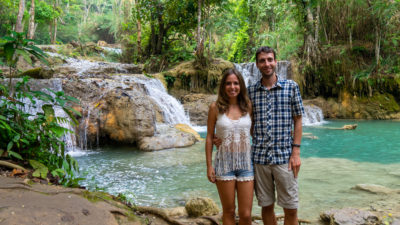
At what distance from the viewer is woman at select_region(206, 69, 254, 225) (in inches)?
88.2

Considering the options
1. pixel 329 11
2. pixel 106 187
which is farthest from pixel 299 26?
pixel 106 187

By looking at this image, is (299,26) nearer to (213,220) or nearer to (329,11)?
(329,11)

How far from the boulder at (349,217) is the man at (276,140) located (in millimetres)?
1104

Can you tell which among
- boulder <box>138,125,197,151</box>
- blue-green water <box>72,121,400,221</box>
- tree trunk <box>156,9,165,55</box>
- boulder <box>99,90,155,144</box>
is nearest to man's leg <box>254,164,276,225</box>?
blue-green water <box>72,121,400,221</box>

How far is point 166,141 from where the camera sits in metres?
8.04

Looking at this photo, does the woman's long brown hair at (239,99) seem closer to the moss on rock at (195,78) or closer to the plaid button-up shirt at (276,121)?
the plaid button-up shirt at (276,121)

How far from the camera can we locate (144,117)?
8.23 metres

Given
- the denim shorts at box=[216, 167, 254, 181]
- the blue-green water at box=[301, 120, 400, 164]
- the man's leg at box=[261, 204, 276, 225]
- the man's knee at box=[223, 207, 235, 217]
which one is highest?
the denim shorts at box=[216, 167, 254, 181]

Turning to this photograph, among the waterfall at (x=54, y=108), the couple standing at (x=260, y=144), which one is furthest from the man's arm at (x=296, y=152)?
the waterfall at (x=54, y=108)

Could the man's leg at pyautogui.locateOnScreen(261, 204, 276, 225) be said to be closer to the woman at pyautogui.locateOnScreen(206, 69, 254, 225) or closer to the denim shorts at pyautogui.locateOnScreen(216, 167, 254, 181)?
the woman at pyautogui.locateOnScreen(206, 69, 254, 225)

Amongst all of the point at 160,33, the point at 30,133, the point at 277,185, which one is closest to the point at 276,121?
the point at 277,185

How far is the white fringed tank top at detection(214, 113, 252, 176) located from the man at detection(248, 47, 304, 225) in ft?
0.32

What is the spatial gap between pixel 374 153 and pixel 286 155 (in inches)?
253

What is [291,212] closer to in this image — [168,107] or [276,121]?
[276,121]
